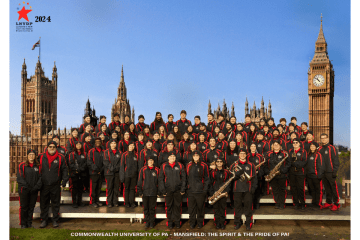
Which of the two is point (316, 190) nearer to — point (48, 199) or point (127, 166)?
point (127, 166)

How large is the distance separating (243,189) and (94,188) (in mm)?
5059

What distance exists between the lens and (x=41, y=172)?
9.20 meters

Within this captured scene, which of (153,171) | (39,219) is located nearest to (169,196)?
(153,171)

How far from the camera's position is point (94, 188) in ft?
34.1

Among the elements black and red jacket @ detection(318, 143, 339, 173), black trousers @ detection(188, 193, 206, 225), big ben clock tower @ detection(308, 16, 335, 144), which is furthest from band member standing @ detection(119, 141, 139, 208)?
big ben clock tower @ detection(308, 16, 335, 144)

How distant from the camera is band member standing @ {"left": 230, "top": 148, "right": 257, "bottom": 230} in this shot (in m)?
8.99

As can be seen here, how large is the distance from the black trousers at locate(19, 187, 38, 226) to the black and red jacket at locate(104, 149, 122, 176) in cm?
224

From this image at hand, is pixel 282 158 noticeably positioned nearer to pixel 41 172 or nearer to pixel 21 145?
pixel 41 172

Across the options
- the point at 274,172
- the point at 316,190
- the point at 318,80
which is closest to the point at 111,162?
the point at 274,172

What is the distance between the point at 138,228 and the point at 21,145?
83.9 m

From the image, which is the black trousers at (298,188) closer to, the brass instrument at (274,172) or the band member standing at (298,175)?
the band member standing at (298,175)

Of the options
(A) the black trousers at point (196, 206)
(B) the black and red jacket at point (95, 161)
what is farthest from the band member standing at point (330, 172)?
(B) the black and red jacket at point (95, 161)

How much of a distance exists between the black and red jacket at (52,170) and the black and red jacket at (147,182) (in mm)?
2328

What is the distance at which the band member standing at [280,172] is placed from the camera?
1005 cm
